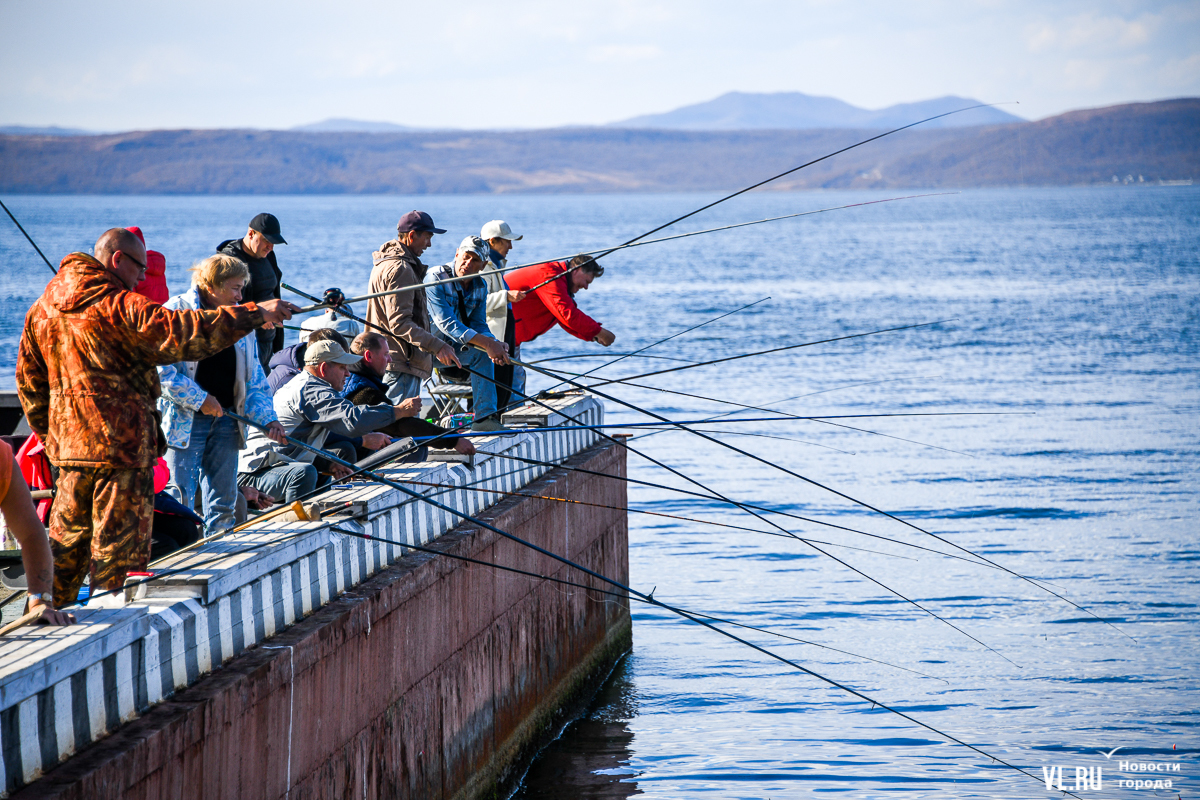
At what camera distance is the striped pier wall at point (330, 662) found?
141 inches

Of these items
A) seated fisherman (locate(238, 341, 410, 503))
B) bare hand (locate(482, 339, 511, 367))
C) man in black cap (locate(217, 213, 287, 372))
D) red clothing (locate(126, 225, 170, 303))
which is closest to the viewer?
red clothing (locate(126, 225, 170, 303))

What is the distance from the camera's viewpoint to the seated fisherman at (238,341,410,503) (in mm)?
7038

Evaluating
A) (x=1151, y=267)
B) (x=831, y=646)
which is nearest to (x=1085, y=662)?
(x=831, y=646)

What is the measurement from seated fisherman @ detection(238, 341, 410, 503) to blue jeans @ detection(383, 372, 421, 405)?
3.66 feet

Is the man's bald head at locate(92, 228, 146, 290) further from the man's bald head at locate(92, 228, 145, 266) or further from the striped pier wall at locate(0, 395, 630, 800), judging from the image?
the striped pier wall at locate(0, 395, 630, 800)

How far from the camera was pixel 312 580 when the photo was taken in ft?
16.6

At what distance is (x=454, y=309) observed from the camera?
27.6ft

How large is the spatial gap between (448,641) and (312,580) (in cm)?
121

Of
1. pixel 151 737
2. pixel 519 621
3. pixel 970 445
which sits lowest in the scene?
pixel 970 445

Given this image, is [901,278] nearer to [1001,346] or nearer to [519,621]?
[1001,346]

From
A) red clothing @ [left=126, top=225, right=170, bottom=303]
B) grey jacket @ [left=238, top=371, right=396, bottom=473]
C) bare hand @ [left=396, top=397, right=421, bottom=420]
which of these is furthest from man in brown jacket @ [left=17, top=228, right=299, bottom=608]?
bare hand @ [left=396, top=397, right=421, bottom=420]

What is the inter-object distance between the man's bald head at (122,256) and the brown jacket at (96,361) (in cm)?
4

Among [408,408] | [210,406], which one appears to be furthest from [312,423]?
[210,406]

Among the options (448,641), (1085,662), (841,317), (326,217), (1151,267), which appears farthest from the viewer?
(326,217)
